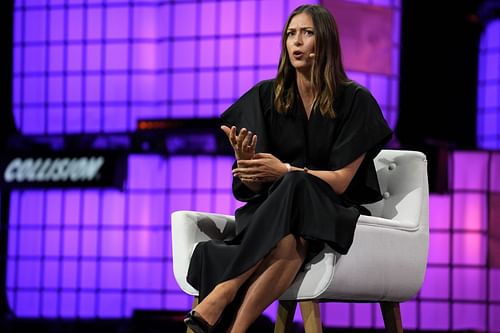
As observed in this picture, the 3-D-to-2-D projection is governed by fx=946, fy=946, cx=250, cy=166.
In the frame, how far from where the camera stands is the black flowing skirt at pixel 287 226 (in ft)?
10.4

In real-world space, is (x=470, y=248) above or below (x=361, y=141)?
below

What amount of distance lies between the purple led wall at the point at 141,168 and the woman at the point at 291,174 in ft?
12.0

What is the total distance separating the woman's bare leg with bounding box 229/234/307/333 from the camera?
315 cm

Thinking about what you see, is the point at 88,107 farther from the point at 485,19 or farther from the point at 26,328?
the point at 485,19

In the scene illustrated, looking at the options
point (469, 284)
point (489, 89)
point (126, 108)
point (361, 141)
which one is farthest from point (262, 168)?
point (489, 89)

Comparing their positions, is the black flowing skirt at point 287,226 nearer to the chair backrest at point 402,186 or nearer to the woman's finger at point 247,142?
the woman's finger at point 247,142

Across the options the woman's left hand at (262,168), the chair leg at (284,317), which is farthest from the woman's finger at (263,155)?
the chair leg at (284,317)

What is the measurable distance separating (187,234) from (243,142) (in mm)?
498

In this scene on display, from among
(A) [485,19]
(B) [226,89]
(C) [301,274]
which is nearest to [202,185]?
(B) [226,89]

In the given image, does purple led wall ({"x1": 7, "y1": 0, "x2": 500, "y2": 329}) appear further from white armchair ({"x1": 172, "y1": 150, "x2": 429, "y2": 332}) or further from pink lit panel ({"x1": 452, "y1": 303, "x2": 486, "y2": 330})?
white armchair ({"x1": 172, "y1": 150, "x2": 429, "y2": 332})

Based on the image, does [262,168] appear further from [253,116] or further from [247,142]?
[253,116]

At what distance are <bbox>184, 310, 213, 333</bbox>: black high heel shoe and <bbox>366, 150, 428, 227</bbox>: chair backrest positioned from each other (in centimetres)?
94

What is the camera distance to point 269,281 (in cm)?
316

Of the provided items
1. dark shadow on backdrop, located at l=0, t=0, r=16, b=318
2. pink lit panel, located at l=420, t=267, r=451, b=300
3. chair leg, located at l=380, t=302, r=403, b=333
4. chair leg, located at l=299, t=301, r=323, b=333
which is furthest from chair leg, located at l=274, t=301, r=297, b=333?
dark shadow on backdrop, located at l=0, t=0, r=16, b=318
